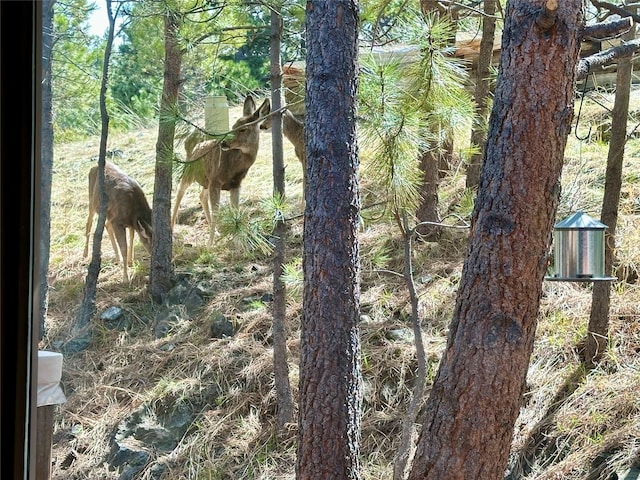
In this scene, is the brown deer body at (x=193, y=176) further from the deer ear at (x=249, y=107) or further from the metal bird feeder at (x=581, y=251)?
the metal bird feeder at (x=581, y=251)

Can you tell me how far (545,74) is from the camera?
199cm

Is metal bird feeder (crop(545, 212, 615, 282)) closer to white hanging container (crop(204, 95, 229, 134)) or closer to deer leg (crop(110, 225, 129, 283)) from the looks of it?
white hanging container (crop(204, 95, 229, 134))

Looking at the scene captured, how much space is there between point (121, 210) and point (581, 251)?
3100 millimetres

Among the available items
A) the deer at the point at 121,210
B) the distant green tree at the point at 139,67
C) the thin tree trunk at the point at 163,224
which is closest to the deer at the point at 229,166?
the thin tree trunk at the point at 163,224

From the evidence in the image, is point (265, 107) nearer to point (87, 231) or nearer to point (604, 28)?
point (87, 231)

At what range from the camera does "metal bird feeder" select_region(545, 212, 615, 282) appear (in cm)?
216

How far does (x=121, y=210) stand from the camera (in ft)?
15.0

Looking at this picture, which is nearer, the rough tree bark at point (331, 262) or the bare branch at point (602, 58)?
the bare branch at point (602, 58)

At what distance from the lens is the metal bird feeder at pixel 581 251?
2160mm

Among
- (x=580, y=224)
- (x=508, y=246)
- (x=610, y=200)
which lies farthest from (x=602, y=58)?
(x=610, y=200)

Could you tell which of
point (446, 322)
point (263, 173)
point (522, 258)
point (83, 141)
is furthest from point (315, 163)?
point (263, 173)

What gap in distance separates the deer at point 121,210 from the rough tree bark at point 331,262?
225 cm

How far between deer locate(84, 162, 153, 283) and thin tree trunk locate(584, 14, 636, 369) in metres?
2.63

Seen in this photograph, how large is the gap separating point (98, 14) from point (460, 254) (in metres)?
2.18
